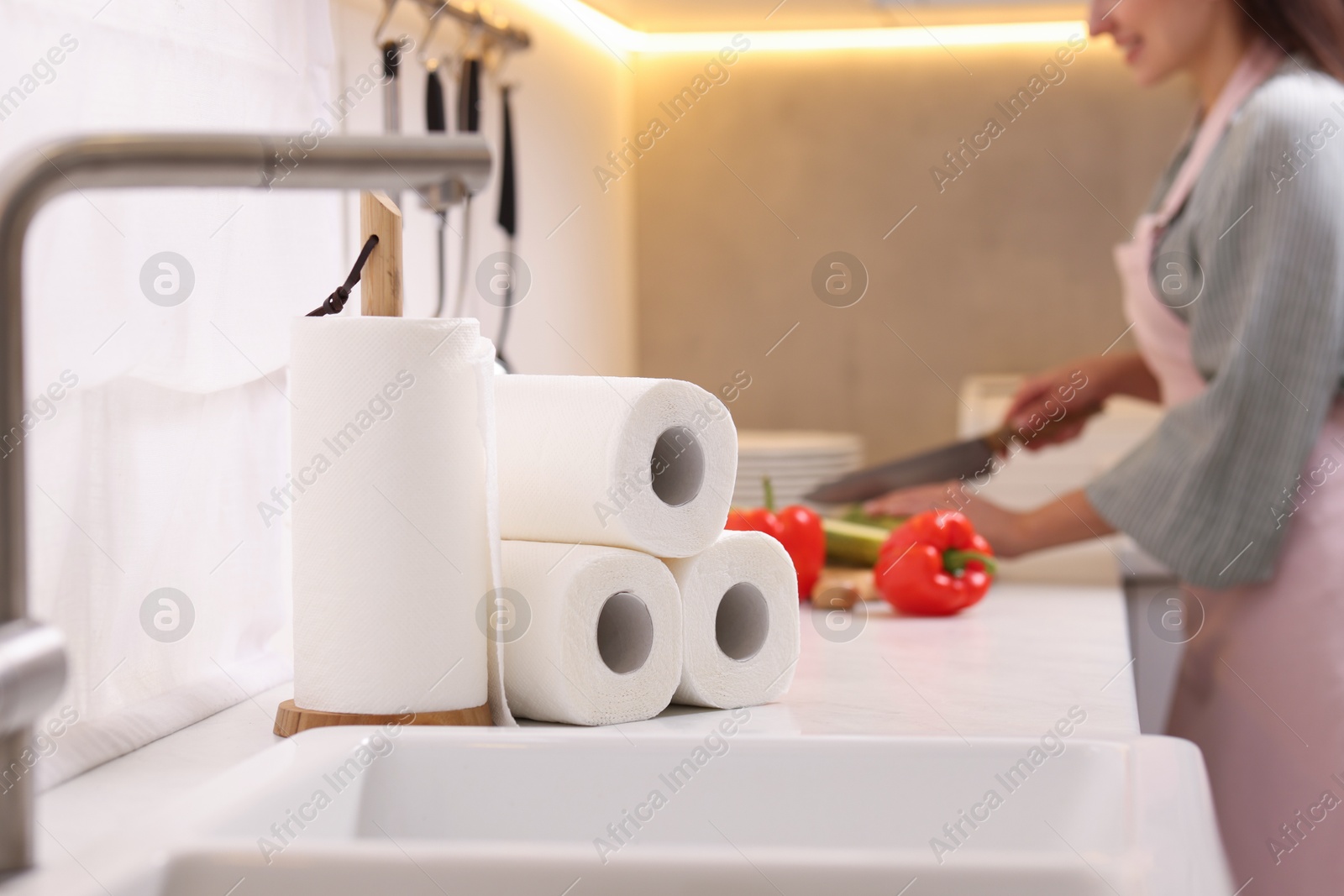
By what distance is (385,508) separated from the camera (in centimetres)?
70

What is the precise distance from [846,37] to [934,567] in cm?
149

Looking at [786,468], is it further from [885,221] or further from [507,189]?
[885,221]

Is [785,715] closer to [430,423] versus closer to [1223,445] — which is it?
[430,423]

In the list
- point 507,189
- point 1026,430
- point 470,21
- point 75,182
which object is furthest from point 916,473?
point 75,182

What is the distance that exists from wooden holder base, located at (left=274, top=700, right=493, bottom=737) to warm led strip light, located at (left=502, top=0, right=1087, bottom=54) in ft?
A: 5.78

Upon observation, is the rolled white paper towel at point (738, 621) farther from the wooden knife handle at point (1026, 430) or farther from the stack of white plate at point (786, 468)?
the stack of white plate at point (786, 468)

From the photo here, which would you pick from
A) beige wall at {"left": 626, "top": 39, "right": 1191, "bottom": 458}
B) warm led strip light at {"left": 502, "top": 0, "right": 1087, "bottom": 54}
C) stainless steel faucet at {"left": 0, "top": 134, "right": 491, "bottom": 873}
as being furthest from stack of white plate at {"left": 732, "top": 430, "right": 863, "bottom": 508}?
stainless steel faucet at {"left": 0, "top": 134, "right": 491, "bottom": 873}

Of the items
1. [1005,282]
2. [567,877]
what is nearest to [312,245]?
[567,877]

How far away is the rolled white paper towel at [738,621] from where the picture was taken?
819 millimetres

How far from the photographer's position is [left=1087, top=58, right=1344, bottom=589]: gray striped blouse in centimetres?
123

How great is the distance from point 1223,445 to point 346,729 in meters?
0.91

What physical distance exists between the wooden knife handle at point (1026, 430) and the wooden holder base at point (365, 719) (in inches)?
40.0

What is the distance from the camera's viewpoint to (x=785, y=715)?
2.72ft

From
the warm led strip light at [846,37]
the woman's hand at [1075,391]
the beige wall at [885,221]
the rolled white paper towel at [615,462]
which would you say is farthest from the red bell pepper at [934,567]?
the warm led strip light at [846,37]
